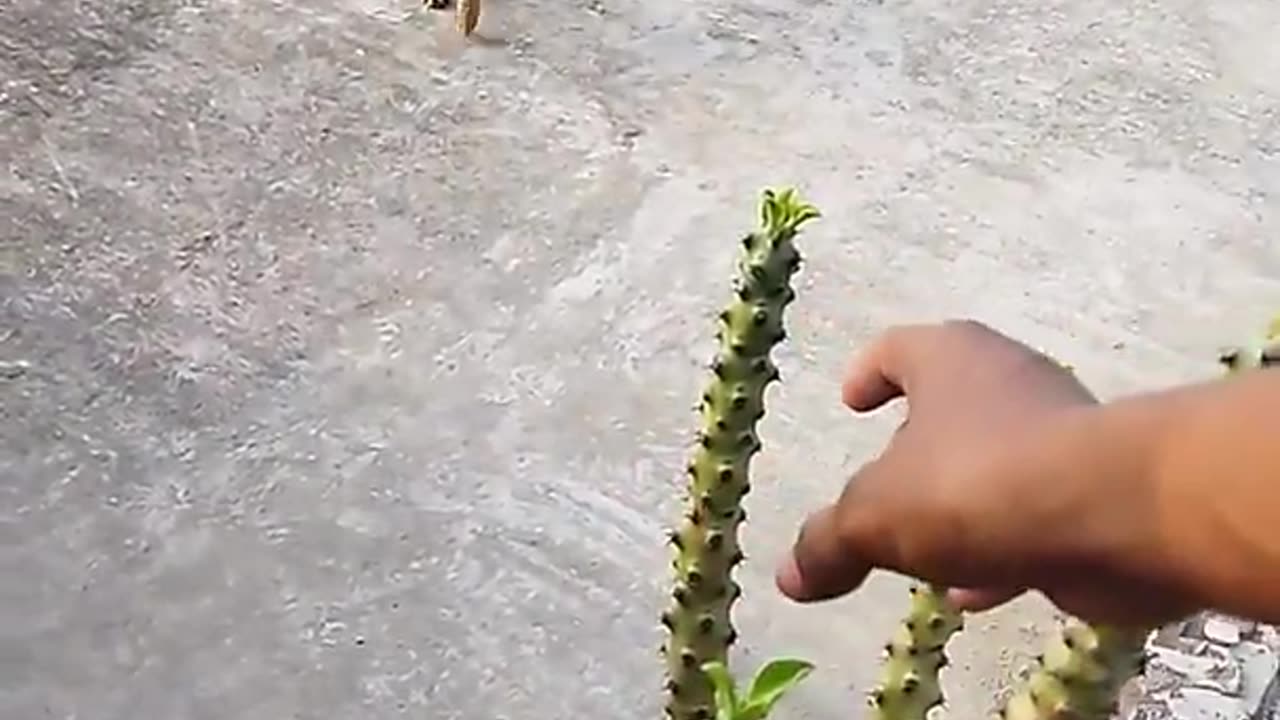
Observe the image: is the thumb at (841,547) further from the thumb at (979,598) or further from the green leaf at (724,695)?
the green leaf at (724,695)

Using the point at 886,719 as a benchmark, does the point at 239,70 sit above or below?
below

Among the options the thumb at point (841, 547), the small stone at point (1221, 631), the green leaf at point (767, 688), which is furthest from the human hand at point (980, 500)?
the small stone at point (1221, 631)

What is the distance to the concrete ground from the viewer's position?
2.14m

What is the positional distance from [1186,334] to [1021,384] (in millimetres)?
1915

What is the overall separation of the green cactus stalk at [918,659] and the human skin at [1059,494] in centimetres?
38

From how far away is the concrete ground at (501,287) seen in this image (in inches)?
84.2

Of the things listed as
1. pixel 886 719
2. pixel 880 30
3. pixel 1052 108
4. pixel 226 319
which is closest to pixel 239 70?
pixel 226 319

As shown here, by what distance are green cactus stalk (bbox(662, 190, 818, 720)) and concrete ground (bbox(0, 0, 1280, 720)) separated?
799mm

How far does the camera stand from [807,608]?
87.7 inches

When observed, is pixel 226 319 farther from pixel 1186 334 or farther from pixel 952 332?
pixel 952 332

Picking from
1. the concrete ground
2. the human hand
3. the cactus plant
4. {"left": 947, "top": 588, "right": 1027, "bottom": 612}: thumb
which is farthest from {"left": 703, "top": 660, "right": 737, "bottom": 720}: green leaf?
the concrete ground

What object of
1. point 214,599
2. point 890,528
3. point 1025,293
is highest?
point 890,528

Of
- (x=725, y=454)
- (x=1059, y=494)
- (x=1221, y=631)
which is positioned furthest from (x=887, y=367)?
(x=1221, y=631)

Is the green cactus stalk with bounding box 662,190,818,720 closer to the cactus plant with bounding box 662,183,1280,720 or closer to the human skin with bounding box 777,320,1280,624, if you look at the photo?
the cactus plant with bounding box 662,183,1280,720
